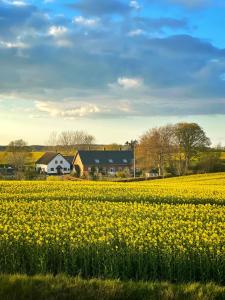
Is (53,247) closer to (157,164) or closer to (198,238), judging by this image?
(198,238)

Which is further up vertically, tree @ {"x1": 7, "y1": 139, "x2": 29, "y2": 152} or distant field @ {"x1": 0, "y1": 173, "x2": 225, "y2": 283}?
tree @ {"x1": 7, "y1": 139, "x2": 29, "y2": 152}

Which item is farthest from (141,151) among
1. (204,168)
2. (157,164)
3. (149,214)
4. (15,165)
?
(149,214)

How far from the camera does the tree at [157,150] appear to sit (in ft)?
308

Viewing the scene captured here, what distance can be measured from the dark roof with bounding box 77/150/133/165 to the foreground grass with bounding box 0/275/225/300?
108 m

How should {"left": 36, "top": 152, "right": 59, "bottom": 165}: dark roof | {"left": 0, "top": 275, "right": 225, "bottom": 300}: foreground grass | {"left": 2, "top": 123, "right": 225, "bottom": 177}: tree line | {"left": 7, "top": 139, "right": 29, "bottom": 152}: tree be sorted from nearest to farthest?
{"left": 0, "top": 275, "right": 225, "bottom": 300}: foreground grass → {"left": 2, "top": 123, "right": 225, "bottom": 177}: tree line → {"left": 7, "top": 139, "right": 29, "bottom": 152}: tree → {"left": 36, "top": 152, "right": 59, "bottom": 165}: dark roof

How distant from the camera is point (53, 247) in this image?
496 inches

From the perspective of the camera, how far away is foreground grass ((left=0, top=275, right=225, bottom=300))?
9.15 m

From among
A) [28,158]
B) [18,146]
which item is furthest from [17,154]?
[28,158]

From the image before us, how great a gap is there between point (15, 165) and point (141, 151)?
27844 mm

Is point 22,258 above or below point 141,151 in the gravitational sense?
below

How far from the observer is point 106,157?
401 ft

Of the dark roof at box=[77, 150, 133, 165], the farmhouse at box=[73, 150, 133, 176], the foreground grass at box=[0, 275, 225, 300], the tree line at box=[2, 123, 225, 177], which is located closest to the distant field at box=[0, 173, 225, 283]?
the foreground grass at box=[0, 275, 225, 300]

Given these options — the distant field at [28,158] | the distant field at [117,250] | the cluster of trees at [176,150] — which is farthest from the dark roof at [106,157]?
the distant field at [117,250]

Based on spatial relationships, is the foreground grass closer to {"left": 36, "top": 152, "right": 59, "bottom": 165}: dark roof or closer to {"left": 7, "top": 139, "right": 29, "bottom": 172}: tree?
{"left": 7, "top": 139, "right": 29, "bottom": 172}: tree
